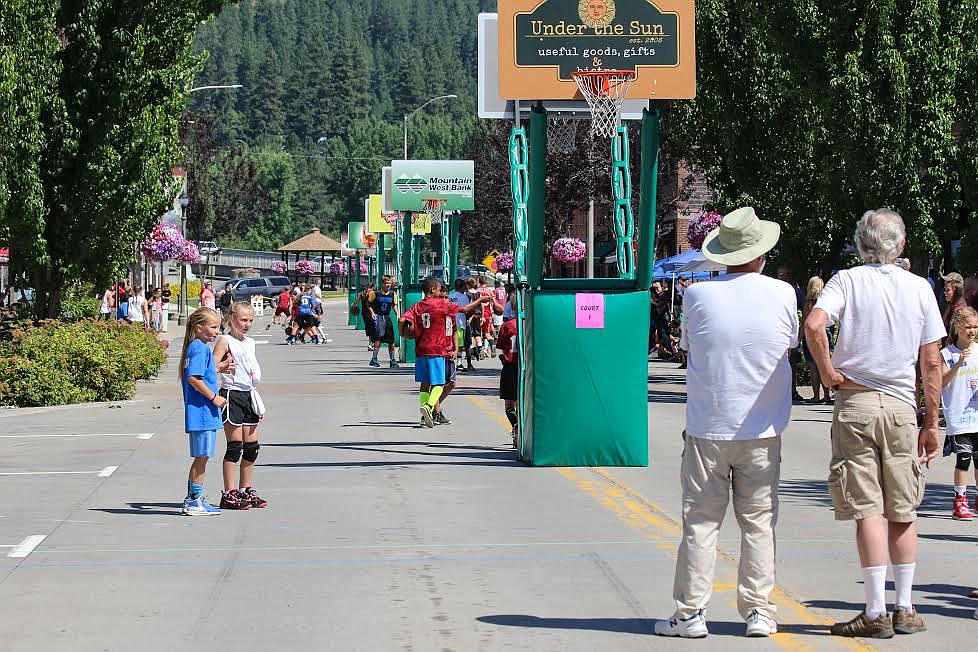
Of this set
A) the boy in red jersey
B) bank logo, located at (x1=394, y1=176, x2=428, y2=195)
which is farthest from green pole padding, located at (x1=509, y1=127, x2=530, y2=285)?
bank logo, located at (x1=394, y1=176, x2=428, y2=195)

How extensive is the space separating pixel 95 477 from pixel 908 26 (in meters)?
13.8

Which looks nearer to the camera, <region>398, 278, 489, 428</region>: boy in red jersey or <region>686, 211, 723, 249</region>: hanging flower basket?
<region>398, 278, 489, 428</region>: boy in red jersey

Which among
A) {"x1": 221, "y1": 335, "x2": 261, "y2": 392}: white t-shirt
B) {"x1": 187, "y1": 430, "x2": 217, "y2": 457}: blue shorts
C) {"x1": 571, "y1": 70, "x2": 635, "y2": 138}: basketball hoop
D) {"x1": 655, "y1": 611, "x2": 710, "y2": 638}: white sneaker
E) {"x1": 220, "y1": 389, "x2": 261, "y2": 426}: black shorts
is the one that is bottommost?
{"x1": 655, "y1": 611, "x2": 710, "y2": 638}: white sneaker

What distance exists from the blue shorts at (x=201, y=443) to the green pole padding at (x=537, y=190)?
3934 mm

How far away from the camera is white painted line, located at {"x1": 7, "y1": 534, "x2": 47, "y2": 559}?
990 cm

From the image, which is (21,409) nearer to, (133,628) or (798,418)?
(798,418)

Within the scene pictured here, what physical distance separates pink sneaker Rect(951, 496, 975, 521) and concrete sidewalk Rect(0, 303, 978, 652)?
10 centimetres

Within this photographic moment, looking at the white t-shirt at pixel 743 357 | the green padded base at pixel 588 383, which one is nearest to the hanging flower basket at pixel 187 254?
the green padded base at pixel 588 383

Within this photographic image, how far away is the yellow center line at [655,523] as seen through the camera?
7160 millimetres

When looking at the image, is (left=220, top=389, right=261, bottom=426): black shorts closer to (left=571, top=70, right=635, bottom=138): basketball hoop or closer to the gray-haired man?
the gray-haired man

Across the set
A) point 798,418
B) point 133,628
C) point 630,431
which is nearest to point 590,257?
point 798,418

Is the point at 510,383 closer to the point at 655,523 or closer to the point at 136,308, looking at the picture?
the point at 655,523

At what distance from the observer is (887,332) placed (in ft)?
23.5

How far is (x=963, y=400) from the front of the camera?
36.5ft
